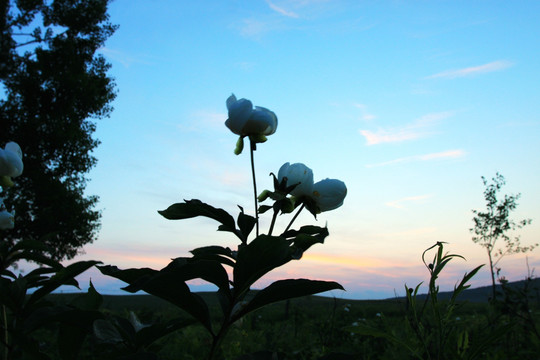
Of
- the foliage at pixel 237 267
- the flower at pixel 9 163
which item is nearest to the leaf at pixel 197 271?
the foliage at pixel 237 267

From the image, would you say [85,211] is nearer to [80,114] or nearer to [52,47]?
[80,114]

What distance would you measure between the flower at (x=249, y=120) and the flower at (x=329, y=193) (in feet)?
0.84

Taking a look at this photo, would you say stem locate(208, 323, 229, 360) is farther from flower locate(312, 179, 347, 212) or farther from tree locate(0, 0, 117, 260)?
tree locate(0, 0, 117, 260)

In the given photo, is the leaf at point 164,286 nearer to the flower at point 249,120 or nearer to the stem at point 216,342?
the stem at point 216,342

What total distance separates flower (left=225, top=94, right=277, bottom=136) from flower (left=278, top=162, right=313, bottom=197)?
0.16m

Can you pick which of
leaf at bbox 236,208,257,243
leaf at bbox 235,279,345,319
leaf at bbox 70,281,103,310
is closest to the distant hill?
leaf at bbox 235,279,345,319

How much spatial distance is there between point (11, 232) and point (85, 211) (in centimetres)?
278

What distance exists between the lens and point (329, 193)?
1334 millimetres

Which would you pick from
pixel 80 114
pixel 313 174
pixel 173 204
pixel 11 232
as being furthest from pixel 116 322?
pixel 80 114

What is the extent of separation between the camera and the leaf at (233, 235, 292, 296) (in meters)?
0.95

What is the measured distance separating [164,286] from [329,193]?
1.94ft

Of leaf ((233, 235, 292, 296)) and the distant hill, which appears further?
the distant hill

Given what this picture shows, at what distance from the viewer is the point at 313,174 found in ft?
4.42

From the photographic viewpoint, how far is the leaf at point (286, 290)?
102cm
